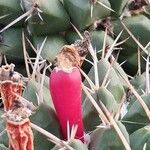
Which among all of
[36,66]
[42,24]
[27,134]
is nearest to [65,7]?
[42,24]

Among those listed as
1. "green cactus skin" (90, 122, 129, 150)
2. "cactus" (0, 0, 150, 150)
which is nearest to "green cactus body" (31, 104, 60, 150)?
"cactus" (0, 0, 150, 150)

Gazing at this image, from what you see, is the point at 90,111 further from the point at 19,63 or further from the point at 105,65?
the point at 19,63

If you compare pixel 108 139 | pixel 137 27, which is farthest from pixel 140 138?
pixel 137 27

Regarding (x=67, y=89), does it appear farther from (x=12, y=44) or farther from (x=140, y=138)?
(x=12, y=44)

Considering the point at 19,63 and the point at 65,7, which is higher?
the point at 65,7

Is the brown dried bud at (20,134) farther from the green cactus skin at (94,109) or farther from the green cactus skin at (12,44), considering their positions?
the green cactus skin at (12,44)

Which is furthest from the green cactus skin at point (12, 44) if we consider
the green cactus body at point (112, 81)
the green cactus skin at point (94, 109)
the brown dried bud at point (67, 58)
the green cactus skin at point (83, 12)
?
the brown dried bud at point (67, 58)

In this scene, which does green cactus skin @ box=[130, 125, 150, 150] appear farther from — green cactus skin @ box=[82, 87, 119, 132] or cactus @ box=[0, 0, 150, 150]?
green cactus skin @ box=[82, 87, 119, 132]
